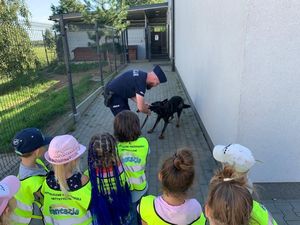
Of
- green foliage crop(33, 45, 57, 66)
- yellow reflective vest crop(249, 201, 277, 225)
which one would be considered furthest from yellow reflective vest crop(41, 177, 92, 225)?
green foliage crop(33, 45, 57, 66)

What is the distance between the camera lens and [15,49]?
5.35m

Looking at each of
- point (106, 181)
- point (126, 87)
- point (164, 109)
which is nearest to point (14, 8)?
point (164, 109)

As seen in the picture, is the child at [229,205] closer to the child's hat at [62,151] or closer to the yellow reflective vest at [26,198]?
the child's hat at [62,151]

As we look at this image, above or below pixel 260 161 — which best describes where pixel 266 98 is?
above

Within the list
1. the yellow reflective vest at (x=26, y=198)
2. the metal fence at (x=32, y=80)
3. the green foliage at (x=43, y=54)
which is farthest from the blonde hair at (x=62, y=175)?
the green foliage at (x=43, y=54)

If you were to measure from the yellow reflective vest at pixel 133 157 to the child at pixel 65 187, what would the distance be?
0.48m

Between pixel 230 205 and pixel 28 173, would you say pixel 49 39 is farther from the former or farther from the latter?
pixel 230 205

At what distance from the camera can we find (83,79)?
11281mm

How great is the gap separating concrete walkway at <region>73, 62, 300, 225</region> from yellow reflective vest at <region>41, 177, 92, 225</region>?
1.78 meters

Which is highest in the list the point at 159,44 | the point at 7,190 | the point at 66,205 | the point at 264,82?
the point at 264,82

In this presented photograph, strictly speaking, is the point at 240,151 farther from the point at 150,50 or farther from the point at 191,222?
the point at 150,50

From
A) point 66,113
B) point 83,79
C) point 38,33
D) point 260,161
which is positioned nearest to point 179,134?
point 260,161

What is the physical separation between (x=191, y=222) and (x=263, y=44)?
7.02 ft

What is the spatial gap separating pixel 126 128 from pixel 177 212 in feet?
3.11
